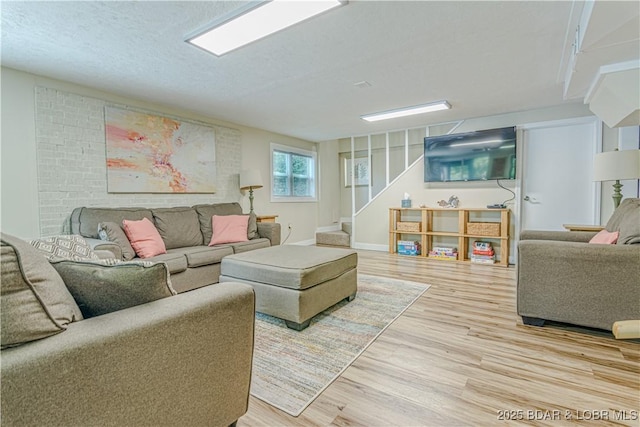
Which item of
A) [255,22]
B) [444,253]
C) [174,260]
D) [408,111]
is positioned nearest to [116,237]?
[174,260]

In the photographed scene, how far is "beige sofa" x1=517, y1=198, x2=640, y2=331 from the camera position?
76.9 inches

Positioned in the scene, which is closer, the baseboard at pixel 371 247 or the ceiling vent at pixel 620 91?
the ceiling vent at pixel 620 91

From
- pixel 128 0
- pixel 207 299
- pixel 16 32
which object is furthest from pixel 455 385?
pixel 16 32

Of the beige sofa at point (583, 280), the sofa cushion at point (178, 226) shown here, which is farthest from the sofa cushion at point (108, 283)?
the sofa cushion at point (178, 226)

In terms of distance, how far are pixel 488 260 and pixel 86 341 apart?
4.92 metres

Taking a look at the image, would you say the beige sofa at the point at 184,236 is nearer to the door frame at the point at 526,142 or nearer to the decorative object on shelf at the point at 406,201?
the decorative object on shelf at the point at 406,201

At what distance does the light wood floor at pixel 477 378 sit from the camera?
137cm

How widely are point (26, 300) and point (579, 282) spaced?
2.91m

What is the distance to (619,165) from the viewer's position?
295 centimetres

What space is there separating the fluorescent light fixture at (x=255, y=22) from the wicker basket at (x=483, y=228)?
3904mm

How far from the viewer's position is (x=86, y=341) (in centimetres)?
77

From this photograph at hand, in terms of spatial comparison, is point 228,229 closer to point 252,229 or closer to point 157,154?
point 252,229

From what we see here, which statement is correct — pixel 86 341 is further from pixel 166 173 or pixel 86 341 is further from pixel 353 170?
pixel 353 170

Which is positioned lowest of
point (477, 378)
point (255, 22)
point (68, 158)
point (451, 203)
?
point (477, 378)
